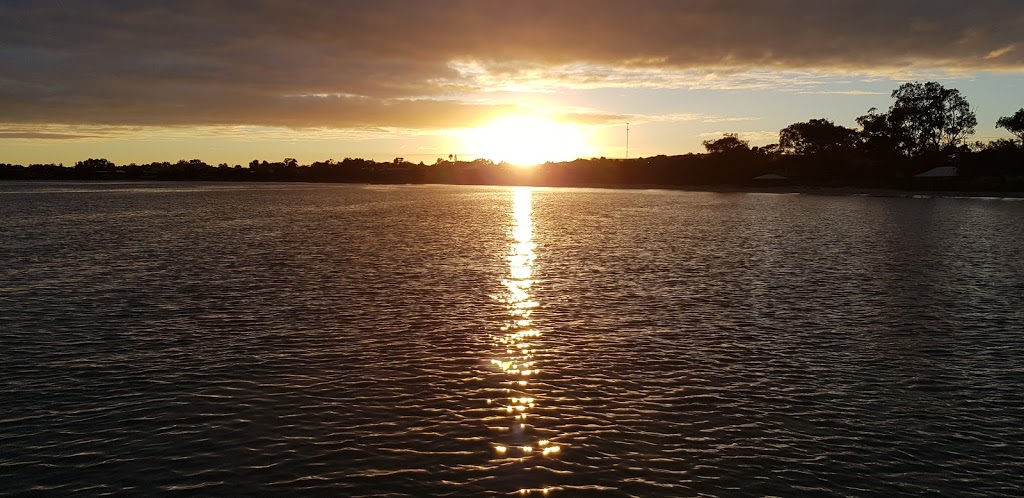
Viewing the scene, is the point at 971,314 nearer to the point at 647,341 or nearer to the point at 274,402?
the point at 647,341

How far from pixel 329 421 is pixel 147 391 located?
5705mm

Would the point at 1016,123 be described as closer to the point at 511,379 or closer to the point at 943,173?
the point at 943,173

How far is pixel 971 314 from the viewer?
29.7m

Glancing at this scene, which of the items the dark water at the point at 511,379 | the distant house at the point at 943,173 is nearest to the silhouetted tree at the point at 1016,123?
the distant house at the point at 943,173

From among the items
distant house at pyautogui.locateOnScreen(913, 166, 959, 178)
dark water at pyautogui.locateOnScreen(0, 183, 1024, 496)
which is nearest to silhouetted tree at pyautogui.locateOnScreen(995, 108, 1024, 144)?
distant house at pyautogui.locateOnScreen(913, 166, 959, 178)

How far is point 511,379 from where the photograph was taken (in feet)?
66.2

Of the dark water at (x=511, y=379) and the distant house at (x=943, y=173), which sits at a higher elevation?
the distant house at (x=943, y=173)

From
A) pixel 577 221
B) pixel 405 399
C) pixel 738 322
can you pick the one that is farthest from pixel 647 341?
pixel 577 221

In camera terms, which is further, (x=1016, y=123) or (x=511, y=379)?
(x=1016, y=123)

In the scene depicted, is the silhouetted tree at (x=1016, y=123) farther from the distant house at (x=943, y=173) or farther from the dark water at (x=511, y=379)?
the dark water at (x=511, y=379)

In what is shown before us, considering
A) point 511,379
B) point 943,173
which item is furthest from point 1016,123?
point 511,379

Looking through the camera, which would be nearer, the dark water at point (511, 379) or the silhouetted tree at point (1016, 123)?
the dark water at point (511, 379)

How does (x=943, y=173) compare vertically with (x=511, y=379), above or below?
above

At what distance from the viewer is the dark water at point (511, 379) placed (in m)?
14.0
